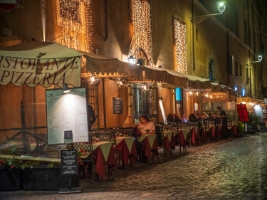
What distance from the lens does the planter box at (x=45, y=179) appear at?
1007 cm

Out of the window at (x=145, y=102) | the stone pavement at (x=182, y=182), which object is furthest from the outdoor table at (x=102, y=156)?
the window at (x=145, y=102)

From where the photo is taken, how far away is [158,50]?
958 inches

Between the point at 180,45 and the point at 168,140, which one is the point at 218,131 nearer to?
the point at 180,45

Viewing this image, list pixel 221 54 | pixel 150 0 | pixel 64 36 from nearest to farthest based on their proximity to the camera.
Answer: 1. pixel 64 36
2. pixel 150 0
3. pixel 221 54

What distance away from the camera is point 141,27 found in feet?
72.9

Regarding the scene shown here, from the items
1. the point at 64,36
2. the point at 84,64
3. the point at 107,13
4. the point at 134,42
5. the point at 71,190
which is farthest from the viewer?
the point at 134,42

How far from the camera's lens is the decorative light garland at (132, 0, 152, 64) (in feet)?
70.4

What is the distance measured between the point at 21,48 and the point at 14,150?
2.44m

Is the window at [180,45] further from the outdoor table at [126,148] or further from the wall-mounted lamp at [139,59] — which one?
the outdoor table at [126,148]

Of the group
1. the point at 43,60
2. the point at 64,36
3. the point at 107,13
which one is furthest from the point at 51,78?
the point at 107,13

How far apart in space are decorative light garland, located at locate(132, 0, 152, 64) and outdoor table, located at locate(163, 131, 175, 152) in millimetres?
5521

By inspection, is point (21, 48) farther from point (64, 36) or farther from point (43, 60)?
point (64, 36)

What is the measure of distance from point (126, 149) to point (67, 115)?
3.55 meters

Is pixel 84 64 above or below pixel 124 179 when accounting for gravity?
above
